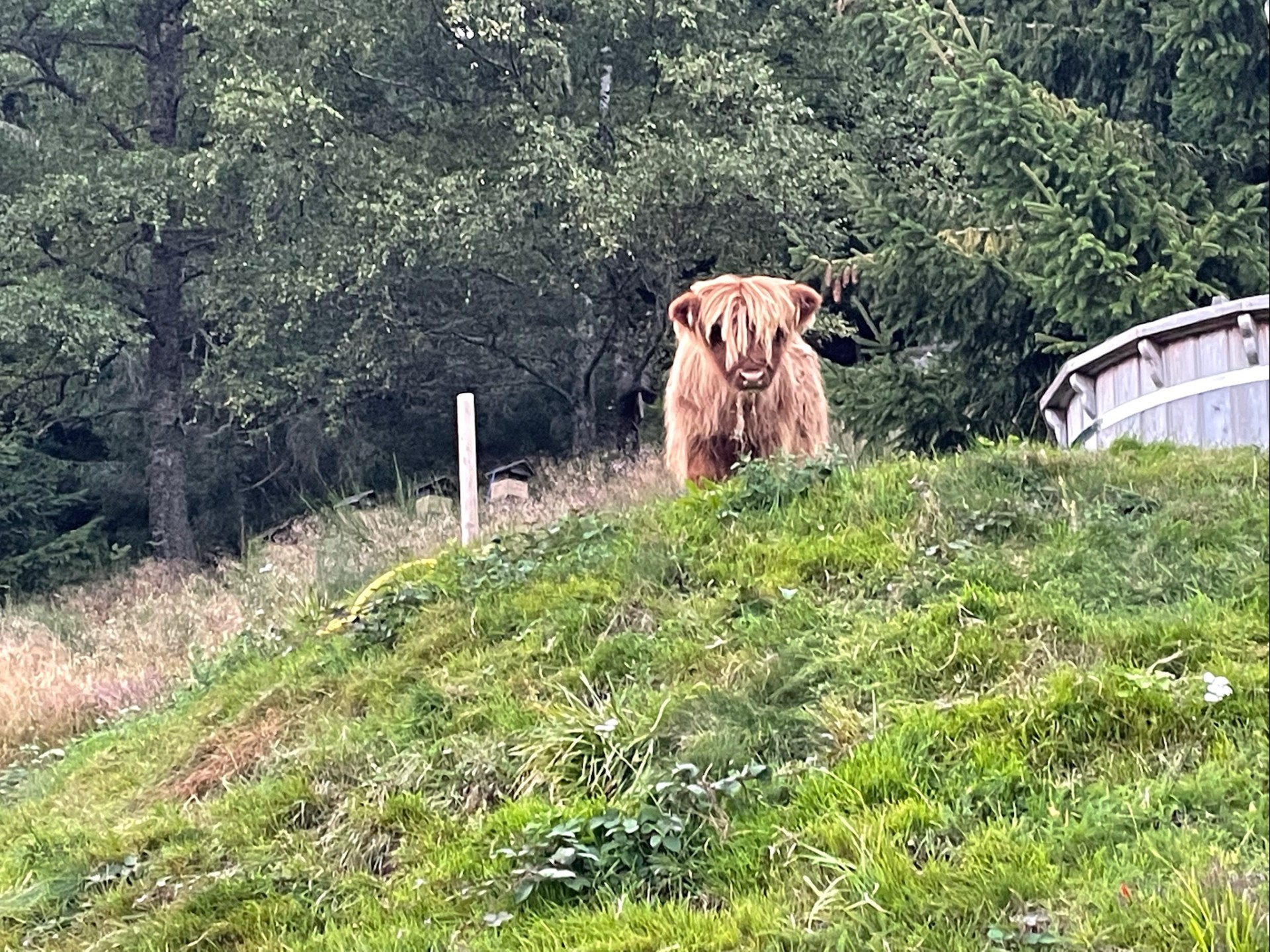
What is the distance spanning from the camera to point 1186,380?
17.4 feet

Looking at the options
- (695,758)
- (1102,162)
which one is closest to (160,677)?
(695,758)

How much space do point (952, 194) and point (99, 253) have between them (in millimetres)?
12789

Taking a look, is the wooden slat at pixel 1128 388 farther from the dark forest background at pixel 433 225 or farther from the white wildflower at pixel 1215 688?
the dark forest background at pixel 433 225

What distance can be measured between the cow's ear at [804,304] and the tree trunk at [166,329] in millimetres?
13117

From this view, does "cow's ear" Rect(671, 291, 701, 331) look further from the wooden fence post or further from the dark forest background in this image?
the dark forest background

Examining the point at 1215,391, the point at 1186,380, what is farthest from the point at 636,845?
the point at 1186,380

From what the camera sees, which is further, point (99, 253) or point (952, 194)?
point (99, 253)

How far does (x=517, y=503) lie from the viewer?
12844 millimetres

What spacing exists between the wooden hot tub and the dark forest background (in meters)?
3.40

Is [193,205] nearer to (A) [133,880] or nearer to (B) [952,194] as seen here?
(B) [952,194]

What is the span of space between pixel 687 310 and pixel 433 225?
911 centimetres

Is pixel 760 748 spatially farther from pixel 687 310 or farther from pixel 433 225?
pixel 433 225

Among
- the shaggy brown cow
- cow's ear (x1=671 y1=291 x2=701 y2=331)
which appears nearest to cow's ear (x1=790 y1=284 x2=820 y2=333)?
the shaggy brown cow

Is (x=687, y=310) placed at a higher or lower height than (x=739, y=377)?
higher
